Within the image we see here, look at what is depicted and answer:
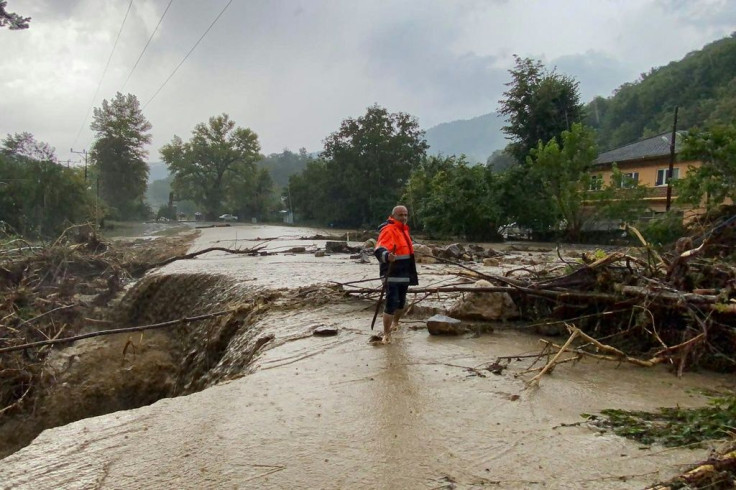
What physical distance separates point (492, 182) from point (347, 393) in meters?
28.4

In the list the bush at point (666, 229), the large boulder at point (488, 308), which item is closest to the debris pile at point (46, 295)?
the large boulder at point (488, 308)

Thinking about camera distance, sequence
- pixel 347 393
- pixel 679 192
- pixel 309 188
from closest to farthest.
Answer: pixel 347 393 < pixel 679 192 < pixel 309 188

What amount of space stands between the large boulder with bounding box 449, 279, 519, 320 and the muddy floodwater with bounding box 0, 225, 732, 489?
3.28ft

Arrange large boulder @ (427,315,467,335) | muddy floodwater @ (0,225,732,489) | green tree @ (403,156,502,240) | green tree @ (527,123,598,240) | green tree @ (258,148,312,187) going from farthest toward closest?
green tree @ (258,148,312,187)
green tree @ (403,156,502,240)
green tree @ (527,123,598,240)
large boulder @ (427,315,467,335)
muddy floodwater @ (0,225,732,489)

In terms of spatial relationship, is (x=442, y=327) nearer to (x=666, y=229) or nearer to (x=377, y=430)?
(x=377, y=430)

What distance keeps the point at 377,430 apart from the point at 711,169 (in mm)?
21542

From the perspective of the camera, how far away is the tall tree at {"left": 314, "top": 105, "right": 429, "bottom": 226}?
2041 inches

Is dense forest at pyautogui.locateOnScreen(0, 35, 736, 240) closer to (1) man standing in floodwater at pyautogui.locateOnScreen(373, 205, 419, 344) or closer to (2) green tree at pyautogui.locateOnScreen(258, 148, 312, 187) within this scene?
(1) man standing in floodwater at pyautogui.locateOnScreen(373, 205, 419, 344)

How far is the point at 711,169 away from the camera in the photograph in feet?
66.7

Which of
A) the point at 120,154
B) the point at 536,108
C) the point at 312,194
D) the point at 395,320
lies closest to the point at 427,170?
the point at 536,108

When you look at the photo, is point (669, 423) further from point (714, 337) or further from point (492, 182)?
point (492, 182)

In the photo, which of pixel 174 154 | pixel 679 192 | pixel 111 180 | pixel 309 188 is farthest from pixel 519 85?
pixel 174 154

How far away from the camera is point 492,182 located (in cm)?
3175

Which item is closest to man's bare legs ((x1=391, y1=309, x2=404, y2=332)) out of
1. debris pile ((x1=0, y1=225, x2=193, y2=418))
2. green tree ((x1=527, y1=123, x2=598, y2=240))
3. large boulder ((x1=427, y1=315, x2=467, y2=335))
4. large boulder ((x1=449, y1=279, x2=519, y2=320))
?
large boulder ((x1=427, y1=315, x2=467, y2=335))
